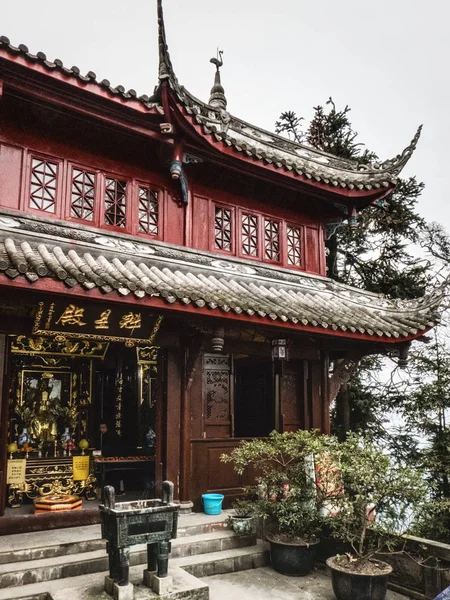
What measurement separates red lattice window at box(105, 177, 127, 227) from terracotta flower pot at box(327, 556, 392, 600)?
17.2 ft

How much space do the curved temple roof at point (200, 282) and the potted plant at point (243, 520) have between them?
7.83 feet

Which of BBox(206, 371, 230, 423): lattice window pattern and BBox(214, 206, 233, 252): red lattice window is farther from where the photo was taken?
BBox(214, 206, 233, 252): red lattice window

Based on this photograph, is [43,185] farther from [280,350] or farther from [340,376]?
[340,376]

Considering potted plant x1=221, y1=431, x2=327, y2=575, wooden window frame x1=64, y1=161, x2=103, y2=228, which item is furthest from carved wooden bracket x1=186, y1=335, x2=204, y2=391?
wooden window frame x1=64, y1=161, x2=103, y2=228

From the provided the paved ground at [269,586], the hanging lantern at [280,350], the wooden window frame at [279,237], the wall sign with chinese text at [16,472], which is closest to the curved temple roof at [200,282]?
the wooden window frame at [279,237]

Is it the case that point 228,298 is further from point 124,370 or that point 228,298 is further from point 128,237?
point 124,370

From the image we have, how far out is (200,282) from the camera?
23.6 feet

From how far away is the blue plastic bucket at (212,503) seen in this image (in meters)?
7.07

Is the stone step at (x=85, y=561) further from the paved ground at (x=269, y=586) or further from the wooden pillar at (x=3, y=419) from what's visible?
the wooden pillar at (x=3, y=419)

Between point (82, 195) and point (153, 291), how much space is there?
225cm

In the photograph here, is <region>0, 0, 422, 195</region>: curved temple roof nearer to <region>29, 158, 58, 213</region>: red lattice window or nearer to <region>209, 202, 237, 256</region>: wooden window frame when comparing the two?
<region>209, 202, 237, 256</region>: wooden window frame

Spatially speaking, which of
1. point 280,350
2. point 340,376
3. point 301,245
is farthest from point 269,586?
point 301,245

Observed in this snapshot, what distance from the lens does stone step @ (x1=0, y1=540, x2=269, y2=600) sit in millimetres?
4828

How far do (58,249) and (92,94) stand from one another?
205 cm
